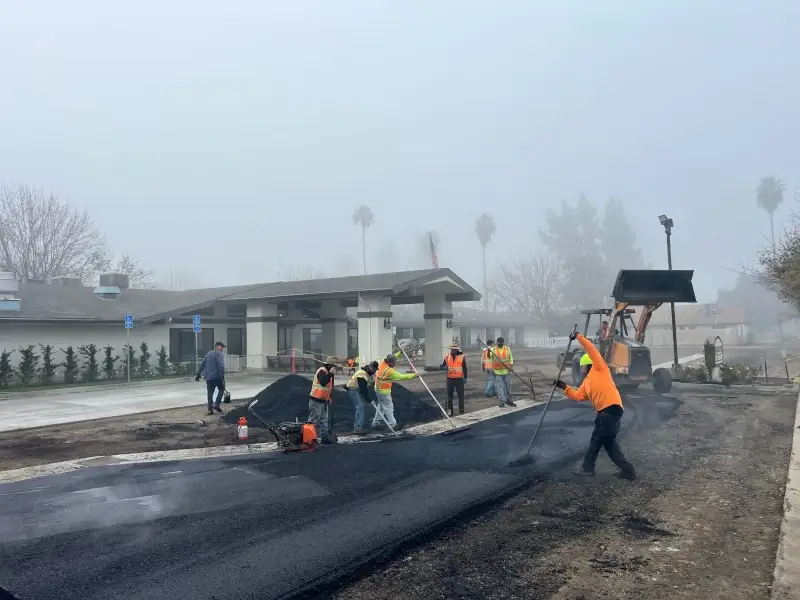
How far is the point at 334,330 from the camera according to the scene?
32188 mm

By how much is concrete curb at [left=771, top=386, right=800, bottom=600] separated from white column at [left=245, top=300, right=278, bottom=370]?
82.1ft

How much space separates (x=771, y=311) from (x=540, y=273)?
152 ft

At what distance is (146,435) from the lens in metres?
11.9

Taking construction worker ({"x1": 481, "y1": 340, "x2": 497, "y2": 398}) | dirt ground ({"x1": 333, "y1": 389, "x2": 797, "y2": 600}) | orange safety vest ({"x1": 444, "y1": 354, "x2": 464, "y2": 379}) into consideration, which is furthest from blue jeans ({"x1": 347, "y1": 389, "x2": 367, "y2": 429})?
dirt ground ({"x1": 333, "y1": 389, "x2": 797, "y2": 600})

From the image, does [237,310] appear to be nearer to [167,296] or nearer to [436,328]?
[167,296]

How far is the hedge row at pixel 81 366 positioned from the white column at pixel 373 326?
27.9ft

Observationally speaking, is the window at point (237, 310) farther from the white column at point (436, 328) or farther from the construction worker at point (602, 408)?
the construction worker at point (602, 408)

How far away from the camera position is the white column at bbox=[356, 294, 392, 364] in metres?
25.5

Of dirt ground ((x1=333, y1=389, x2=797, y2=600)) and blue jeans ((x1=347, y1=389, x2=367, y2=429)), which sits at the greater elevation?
blue jeans ((x1=347, y1=389, x2=367, y2=429))

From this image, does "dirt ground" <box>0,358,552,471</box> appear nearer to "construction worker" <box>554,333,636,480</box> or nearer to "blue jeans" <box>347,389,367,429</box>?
"blue jeans" <box>347,389,367,429</box>

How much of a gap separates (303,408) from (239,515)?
752 centimetres

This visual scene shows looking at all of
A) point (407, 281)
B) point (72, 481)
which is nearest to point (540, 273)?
point (407, 281)

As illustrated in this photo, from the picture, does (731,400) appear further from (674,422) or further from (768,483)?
(768,483)

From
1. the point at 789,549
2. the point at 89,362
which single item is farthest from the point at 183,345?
the point at 789,549
